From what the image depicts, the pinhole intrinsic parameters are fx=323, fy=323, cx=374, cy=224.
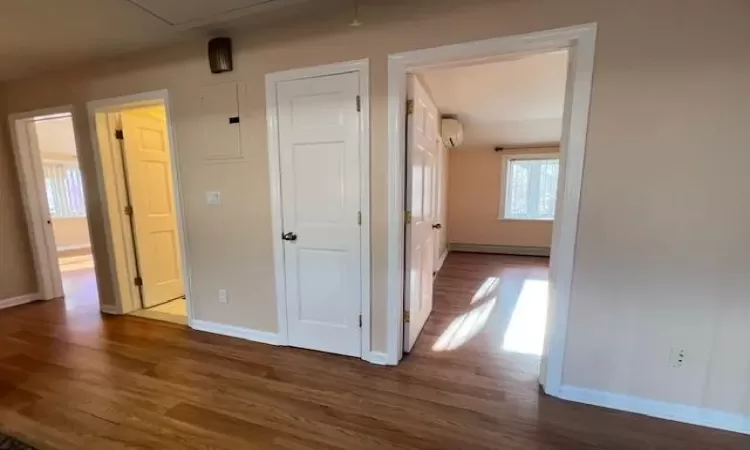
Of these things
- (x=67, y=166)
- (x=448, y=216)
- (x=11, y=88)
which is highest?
(x=11, y=88)

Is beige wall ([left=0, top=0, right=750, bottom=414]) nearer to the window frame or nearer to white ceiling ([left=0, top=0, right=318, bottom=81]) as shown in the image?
white ceiling ([left=0, top=0, right=318, bottom=81])

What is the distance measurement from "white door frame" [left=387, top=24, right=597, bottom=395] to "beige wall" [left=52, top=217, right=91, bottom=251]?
277 inches

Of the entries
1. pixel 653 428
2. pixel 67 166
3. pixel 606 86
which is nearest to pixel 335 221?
pixel 606 86

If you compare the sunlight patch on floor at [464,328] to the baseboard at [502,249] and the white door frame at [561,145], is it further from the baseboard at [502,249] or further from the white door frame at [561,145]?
the baseboard at [502,249]

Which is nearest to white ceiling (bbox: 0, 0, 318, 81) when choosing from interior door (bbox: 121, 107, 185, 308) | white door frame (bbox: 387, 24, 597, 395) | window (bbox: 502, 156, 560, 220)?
interior door (bbox: 121, 107, 185, 308)

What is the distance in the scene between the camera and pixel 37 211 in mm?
3656

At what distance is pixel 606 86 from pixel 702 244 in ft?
3.07

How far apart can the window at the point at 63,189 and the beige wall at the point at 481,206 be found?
7.41 metres

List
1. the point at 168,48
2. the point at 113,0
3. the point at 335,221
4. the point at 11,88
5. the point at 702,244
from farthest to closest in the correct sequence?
the point at 11,88, the point at 168,48, the point at 335,221, the point at 113,0, the point at 702,244

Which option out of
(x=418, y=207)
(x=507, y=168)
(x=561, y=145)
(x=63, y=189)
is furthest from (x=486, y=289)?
(x=63, y=189)

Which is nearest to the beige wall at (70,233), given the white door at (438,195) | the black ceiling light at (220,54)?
the black ceiling light at (220,54)

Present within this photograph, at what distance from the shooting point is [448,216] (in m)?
6.88

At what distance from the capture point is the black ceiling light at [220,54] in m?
2.34

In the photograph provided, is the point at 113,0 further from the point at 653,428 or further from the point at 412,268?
the point at 653,428
